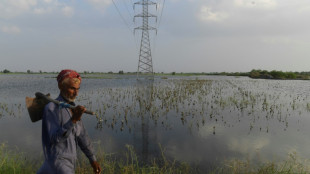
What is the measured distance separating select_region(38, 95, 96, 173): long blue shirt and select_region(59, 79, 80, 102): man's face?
82mm

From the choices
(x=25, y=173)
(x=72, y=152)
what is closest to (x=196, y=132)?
(x=25, y=173)

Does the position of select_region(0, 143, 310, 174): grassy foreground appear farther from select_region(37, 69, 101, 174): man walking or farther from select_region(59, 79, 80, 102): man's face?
select_region(59, 79, 80, 102): man's face

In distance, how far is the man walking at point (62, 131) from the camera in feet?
7.42

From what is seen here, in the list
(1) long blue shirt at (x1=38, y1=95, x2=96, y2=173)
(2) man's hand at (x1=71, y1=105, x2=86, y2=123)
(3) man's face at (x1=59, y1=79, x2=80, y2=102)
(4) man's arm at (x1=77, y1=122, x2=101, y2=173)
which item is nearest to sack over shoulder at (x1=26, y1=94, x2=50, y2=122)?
(1) long blue shirt at (x1=38, y1=95, x2=96, y2=173)

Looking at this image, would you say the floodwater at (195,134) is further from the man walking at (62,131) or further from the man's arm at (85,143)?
the man walking at (62,131)

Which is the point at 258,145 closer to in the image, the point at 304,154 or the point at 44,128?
the point at 304,154

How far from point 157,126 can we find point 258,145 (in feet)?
15.9

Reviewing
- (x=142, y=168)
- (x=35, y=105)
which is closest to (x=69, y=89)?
(x=35, y=105)

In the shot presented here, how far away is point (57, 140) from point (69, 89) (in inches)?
25.6

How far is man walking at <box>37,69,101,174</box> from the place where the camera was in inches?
89.0

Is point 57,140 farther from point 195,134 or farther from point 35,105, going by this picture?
→ point 195,134

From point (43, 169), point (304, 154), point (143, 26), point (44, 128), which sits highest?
point (143, 26)

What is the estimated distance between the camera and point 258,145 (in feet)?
26.6

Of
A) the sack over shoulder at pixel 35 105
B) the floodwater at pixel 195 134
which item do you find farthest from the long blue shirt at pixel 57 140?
the floodwater at pixel 195 134
